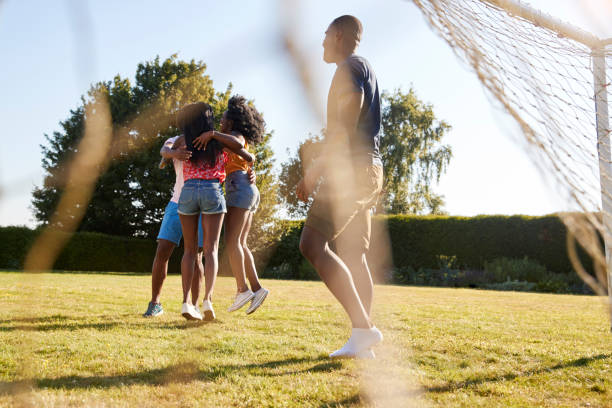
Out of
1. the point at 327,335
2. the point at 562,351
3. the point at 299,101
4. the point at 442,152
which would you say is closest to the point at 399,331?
the point at 327,335

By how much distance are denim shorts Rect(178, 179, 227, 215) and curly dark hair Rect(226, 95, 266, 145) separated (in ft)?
1.97

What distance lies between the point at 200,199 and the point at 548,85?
2641 millimetres

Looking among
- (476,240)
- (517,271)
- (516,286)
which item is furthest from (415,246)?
(516,286)

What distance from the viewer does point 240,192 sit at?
13.3ft

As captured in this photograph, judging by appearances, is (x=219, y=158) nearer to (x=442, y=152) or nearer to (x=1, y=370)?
(x=1, y=370)

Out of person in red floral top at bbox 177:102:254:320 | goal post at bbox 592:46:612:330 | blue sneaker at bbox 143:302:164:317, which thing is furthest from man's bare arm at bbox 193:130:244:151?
goal post at bbox 592:46:612:330

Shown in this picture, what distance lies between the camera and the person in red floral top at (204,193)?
3.80 m

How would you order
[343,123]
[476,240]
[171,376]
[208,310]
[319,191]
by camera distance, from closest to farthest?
[343,123]
[171,376]
[319,191]
[208,310]
[476,240]

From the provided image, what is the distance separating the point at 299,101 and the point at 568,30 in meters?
3.52

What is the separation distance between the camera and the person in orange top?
3.88 m

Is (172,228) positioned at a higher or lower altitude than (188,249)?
higher

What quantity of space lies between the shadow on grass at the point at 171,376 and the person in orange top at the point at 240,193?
135cm

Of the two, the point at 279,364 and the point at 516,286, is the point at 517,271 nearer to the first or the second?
the point at 516,286

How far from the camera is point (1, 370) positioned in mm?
2258
